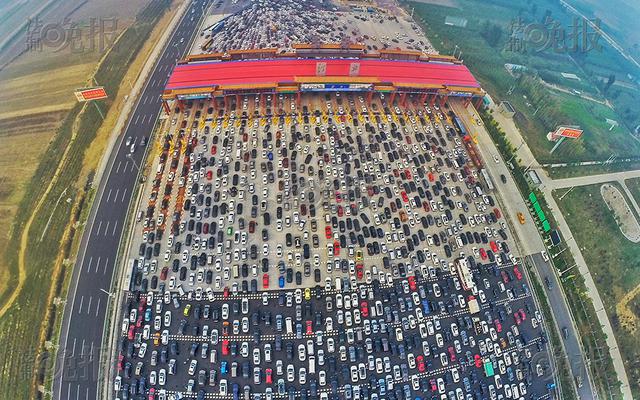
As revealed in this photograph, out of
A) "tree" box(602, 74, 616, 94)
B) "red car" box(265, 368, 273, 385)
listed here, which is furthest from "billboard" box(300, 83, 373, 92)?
"tree" box(602, 74, 616, 94)

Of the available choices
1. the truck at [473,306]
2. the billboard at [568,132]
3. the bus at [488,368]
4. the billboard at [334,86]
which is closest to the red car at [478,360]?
the bus at [488,368]

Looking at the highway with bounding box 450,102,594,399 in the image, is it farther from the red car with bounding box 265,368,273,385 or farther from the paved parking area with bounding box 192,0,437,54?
the red car with bounding box 265,368,273,385

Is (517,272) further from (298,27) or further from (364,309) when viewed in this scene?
(298,27)

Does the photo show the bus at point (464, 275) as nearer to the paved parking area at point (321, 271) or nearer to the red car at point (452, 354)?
the paved parking area at point (321, 271)

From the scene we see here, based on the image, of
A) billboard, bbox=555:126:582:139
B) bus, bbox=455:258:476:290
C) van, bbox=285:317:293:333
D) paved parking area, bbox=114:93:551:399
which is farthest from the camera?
billboard, bbox=555:126:582:139

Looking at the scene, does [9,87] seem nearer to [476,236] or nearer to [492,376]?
[476,236]

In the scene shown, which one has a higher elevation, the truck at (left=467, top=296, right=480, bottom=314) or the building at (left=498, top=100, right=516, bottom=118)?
the building at (left=498, top=100, right=516, bottom=118)

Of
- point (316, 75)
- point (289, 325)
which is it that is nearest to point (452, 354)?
point (289, 325)
